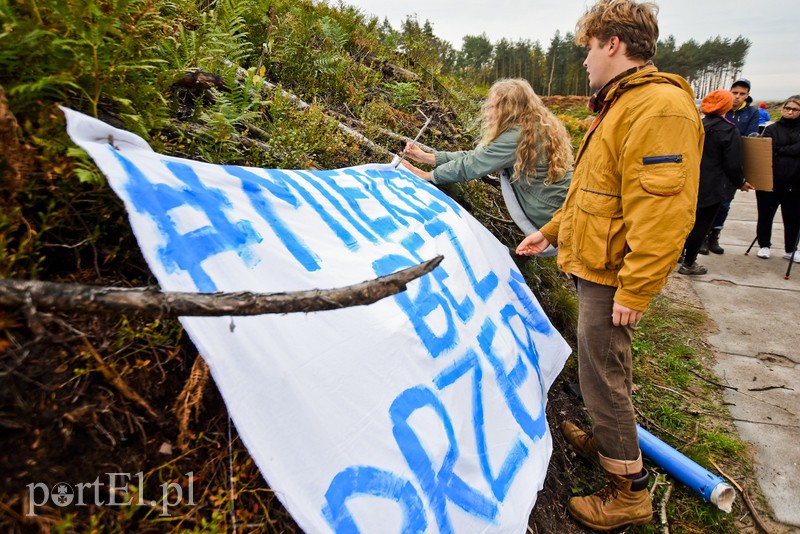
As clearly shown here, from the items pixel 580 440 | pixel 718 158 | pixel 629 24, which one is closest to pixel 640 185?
pixel 629 24

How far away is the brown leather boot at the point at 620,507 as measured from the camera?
233 cm

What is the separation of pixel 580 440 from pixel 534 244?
1.27 meters

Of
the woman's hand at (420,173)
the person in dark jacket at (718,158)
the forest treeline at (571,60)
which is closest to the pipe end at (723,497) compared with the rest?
the woman's hand at (420,173)

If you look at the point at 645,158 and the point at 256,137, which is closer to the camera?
the point at 645,158

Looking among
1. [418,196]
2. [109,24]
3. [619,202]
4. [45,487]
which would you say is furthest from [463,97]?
[45,487]

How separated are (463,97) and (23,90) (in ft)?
19.6

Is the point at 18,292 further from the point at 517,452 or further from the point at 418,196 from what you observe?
the point at 418,196

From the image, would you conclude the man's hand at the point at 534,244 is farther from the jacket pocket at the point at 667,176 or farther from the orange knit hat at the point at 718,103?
the orange knit hat at the point at 718,103

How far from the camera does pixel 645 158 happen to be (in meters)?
1.89

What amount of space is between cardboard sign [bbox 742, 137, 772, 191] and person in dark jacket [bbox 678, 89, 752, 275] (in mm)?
119

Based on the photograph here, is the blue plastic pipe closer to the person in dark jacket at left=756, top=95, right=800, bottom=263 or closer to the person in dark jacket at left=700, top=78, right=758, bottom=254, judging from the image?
the person in dark jacket at left=756, top=95, right=800, bottom=263

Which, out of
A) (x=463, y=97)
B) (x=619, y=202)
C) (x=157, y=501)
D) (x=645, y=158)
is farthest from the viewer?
(x=463, y=97)

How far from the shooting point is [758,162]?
5.21 meters

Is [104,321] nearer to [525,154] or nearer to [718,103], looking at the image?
[525,154]
